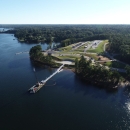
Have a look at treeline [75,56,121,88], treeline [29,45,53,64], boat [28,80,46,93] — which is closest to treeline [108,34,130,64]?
treeline [75,56,121,88]

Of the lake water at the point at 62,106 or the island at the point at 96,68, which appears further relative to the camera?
the island at the point at 96,68

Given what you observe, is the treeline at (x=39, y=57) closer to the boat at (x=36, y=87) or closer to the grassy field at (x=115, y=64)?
the boat at (x=36, y=87)

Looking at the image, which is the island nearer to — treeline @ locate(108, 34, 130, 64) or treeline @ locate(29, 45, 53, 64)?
treeline @ locate(29, 45, 53, 64)

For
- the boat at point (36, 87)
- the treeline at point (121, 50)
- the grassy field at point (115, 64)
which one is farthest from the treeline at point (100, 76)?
the treeline at point (121, 50)

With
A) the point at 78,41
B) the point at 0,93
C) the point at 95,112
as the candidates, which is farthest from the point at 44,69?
the point at 78,41

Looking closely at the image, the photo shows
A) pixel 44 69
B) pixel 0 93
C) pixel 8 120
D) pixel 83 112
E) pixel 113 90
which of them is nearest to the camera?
pixel 8 120

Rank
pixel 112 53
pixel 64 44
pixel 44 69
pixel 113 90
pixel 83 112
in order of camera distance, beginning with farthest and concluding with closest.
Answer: pixel 64 44 → pixel 112 53 → pixel 44 69 → pixel 113 90 → pixel 83 112

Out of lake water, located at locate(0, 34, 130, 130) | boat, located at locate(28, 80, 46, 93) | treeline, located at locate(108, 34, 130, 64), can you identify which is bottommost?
lake water, located at locate(0, 34, 130, 130)

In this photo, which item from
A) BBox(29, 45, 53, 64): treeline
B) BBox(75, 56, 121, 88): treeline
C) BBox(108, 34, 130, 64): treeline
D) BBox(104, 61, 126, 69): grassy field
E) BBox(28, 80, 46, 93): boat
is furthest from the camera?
BBox(29, 45, 53, 64): treeline

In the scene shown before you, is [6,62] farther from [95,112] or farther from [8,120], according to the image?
[95,112]
